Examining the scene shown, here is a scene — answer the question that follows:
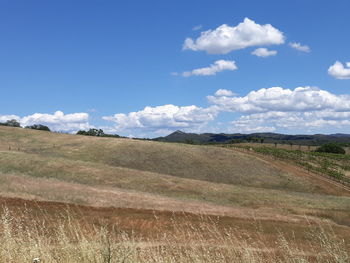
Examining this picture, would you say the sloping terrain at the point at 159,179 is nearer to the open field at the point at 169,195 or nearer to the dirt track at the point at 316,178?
the open field at the point at 169,195

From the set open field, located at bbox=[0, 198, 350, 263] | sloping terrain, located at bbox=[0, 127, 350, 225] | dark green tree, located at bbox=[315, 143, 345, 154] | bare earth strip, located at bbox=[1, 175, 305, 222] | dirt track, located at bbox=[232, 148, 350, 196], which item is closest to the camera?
open field, located at bbox=[0, 198, 350, 263]

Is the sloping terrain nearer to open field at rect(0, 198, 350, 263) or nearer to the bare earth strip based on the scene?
the bare earth strip

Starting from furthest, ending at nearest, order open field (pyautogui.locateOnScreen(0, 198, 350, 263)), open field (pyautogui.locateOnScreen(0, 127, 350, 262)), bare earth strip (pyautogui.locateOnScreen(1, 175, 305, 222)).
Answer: bare earth strip (pyautogui.locateOnScreen(1, 175, 305, 222)) < open field (pyautogui.locateOnScreen(0, 127, 350, 262)) < open field (pyautogui.locateOnScreen(0, 198, 350, 263))

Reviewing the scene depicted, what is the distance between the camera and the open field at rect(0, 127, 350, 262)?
17.0m

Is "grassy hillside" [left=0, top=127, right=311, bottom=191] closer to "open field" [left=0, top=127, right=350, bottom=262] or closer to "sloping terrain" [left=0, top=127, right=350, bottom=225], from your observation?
"sloping terrain" [left=0, top=127, right=350, bottom=225]

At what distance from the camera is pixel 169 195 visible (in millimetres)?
50000

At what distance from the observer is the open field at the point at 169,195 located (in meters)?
17.0

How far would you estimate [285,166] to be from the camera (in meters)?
80.0

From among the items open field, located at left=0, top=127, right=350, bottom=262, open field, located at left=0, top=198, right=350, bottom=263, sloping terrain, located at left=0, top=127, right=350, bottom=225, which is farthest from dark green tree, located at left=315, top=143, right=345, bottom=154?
open field, located at left=0, top=198, right=350, bottom=263

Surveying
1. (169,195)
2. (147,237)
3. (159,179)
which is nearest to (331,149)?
(159,179)

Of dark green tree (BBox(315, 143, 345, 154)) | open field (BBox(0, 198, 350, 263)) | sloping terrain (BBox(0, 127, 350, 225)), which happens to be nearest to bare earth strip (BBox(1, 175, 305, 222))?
sloping terrain (BBox(0, 127, 350, 225))

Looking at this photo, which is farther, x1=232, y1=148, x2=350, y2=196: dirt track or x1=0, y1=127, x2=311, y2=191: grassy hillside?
x1=0, y1=127, x2=311, y2=191: grassy hillside

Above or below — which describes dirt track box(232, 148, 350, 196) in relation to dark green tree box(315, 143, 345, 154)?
below

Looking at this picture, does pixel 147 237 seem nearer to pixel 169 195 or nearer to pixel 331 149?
pixel 169 195
